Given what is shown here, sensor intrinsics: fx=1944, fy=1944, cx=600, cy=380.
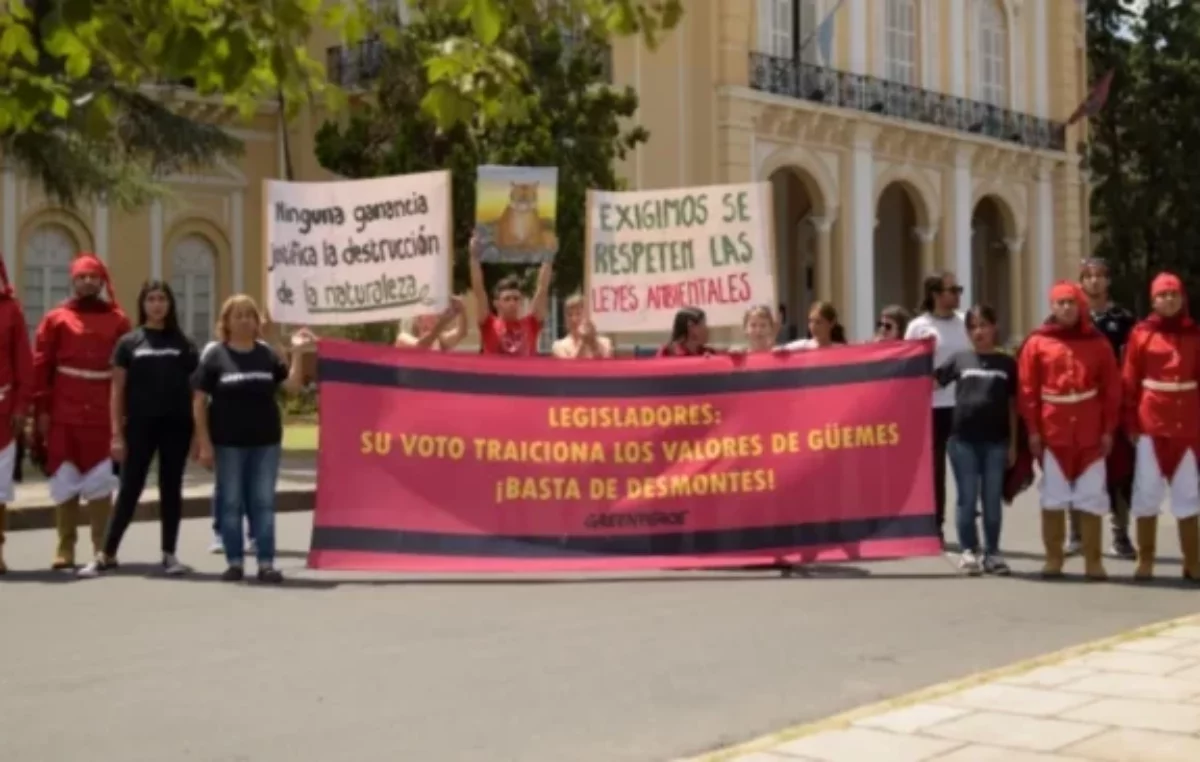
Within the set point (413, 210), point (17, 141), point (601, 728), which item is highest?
point (17, 141)

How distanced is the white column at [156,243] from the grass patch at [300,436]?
5191 mm

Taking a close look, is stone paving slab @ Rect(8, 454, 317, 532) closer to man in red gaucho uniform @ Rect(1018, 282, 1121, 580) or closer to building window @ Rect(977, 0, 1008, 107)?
man in red gaucho uniform @ Rect(1018, 282, 1121, 580)

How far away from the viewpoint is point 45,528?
15.3m

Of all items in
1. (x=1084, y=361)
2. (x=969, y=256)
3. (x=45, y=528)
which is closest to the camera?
(x=1084, y=361)

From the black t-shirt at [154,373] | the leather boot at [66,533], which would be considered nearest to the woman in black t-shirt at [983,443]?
the black t-shirt at [154,373]

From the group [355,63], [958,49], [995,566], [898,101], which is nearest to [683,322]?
[995,566]

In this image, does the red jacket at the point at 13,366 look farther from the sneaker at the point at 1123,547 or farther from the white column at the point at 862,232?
the white column at the point at 862,232

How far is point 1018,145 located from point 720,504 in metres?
35.7

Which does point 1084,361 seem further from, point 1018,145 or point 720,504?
point 1018,145

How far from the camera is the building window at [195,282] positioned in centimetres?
3494

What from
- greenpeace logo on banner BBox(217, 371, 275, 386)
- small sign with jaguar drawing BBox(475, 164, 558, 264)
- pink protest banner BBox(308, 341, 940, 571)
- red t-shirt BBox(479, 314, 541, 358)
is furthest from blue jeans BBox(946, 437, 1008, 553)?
greenpeace logo on banner BBox(217, 371, 275, 386)

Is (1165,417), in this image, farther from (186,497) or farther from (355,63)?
(355,63)

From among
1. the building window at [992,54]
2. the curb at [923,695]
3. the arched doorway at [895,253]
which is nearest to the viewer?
the curb at [923,695]

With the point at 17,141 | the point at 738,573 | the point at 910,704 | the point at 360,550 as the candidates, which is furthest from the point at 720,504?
the point at 17,141
